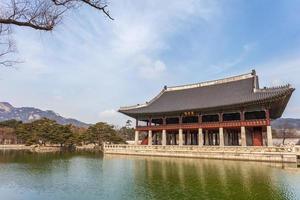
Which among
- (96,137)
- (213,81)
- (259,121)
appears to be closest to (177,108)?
(213,81)

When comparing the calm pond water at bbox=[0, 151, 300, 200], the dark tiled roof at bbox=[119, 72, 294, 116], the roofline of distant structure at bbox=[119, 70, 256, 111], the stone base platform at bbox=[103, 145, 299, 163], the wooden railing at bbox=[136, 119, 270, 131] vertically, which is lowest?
the calm pond water at bbox=[0, 151, 300, 200]

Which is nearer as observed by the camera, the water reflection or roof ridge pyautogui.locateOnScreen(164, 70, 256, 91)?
the water reflection

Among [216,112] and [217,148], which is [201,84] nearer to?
[216,112]

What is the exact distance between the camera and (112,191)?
50.9 ft

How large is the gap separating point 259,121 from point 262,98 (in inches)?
121

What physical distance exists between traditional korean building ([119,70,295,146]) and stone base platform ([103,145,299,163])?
9.95ft

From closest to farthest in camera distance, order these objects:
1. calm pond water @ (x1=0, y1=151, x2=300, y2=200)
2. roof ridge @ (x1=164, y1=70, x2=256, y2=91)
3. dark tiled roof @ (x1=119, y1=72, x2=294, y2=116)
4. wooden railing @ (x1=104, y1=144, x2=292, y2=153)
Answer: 1. calm pond water @ (x1=0, y1=151, x2=300, y2=200)
2. wooden railing @ (x1=104, y1=144, x2=292, y2=153)
3. dark tiled roof @ (x1=119, y1=72, x2=294, y2=116)
4. roof ridge @ (x1=164, y1=70, x2=256, y2=91)

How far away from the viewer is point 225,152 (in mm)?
32531

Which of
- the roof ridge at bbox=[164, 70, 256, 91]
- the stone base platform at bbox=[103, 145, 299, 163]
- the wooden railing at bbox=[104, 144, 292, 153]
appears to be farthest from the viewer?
the roof ridge at bbox=[164, 70, 256, 91]

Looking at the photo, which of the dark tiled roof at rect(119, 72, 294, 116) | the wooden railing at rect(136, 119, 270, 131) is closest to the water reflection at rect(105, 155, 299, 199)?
the wooden railing at rect(136, 119, 270, 131)

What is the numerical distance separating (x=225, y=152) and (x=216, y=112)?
844cm

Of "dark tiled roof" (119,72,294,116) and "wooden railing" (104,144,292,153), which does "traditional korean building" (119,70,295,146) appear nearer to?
"dark tiled roof" (119,72,294,116)

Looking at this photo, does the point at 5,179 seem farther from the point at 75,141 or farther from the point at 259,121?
the point at 75,141

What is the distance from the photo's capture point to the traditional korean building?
3506 centimetres
